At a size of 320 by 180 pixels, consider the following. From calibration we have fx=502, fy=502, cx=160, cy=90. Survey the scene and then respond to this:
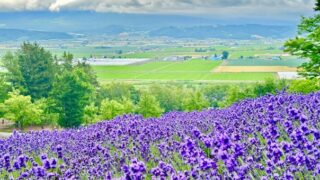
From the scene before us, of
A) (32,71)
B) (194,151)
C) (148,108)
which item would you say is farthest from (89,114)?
(194,151)

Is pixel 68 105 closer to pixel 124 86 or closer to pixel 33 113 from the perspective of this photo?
pixel 33 113

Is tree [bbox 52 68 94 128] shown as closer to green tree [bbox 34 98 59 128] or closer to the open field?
green tree [bbox 34 98 59 128]

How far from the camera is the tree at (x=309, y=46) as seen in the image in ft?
72.1

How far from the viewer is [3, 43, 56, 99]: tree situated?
60000mm

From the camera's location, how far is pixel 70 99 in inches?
1860

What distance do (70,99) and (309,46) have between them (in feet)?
96.7

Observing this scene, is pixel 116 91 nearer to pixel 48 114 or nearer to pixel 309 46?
pixel 48 114

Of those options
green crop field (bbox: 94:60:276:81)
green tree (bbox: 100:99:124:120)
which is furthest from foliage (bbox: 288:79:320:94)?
green crop field (bbox: 94:60:276:81)

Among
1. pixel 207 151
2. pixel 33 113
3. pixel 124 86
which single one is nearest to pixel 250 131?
pixel 207 151

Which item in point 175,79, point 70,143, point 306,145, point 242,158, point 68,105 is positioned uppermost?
point 306,145

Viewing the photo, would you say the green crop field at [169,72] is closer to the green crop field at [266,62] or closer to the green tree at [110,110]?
the green crop field at [266,62]

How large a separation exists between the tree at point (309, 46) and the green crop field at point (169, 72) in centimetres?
9585

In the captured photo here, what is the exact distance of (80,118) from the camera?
46.8 m

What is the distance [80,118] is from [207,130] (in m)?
39.8
